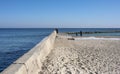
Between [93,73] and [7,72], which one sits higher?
[7,72]

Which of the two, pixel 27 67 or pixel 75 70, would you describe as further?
pixel 75 70

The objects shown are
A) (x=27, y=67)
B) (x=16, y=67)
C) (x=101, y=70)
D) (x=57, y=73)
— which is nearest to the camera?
(x=16, y=67)

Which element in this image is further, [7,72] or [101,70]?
[101,70]

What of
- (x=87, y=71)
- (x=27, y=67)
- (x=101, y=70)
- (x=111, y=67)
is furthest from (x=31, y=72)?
(x=111, y=67)

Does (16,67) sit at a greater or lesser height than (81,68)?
greater

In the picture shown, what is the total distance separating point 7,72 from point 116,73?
3.96m

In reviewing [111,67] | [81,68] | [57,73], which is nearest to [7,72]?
[57,73]

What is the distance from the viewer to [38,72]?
7.79m

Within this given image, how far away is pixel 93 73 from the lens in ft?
24.6

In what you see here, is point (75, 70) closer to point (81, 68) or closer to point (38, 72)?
point (81, 68)

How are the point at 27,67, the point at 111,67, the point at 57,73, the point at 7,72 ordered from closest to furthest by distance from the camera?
1. the point at 7,72
2. the point at 27,67
3. the point at 57,73
4. the point at 111,67

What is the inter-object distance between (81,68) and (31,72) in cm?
220

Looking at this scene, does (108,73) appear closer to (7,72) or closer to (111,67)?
(111,67)

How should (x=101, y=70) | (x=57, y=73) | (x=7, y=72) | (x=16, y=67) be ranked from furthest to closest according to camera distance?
1. (x=101, y=70)
2. (x=57, y=73)
3. (x=16, y=67)
4. (x=7, y=72)
